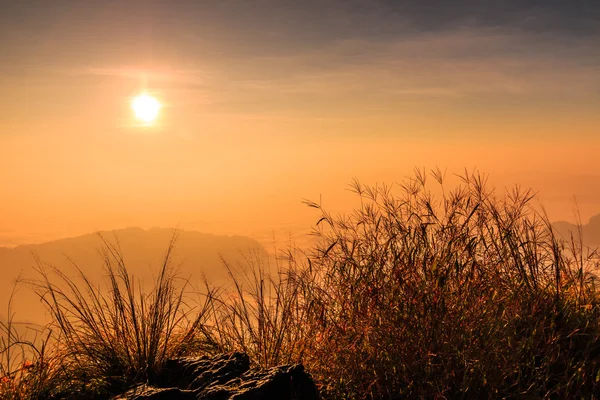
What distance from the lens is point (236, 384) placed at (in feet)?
12.8

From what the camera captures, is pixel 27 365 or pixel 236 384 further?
pixel 27 365

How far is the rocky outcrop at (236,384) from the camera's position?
3.73m

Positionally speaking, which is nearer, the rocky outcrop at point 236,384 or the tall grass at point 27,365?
the rocky outcrop at point 236,384

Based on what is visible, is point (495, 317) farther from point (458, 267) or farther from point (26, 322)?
point (26, 322)

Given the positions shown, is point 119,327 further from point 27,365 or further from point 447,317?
point 447,317

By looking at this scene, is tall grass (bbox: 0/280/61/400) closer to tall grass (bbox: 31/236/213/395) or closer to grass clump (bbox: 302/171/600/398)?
tall grass (bbox: 31/236/213/395)

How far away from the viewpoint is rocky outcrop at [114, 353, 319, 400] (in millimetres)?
3734

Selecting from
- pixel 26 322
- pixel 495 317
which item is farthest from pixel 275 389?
pixel 26 322

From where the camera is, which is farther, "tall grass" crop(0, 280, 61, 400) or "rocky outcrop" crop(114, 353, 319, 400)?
"tall grass" crop(0, 280, 61, 400)

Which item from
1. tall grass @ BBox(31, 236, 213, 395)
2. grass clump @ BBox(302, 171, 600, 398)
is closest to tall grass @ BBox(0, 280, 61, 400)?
tall grass @ BBox(31, 236, 213, 395)

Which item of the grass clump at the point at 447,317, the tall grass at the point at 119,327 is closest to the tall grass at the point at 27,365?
the tall grass at the point at 119,327

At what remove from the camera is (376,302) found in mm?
4680

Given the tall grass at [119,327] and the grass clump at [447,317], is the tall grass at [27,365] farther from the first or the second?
the grass clump at [447,317]

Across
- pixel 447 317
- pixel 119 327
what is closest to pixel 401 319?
pixel 447 317
